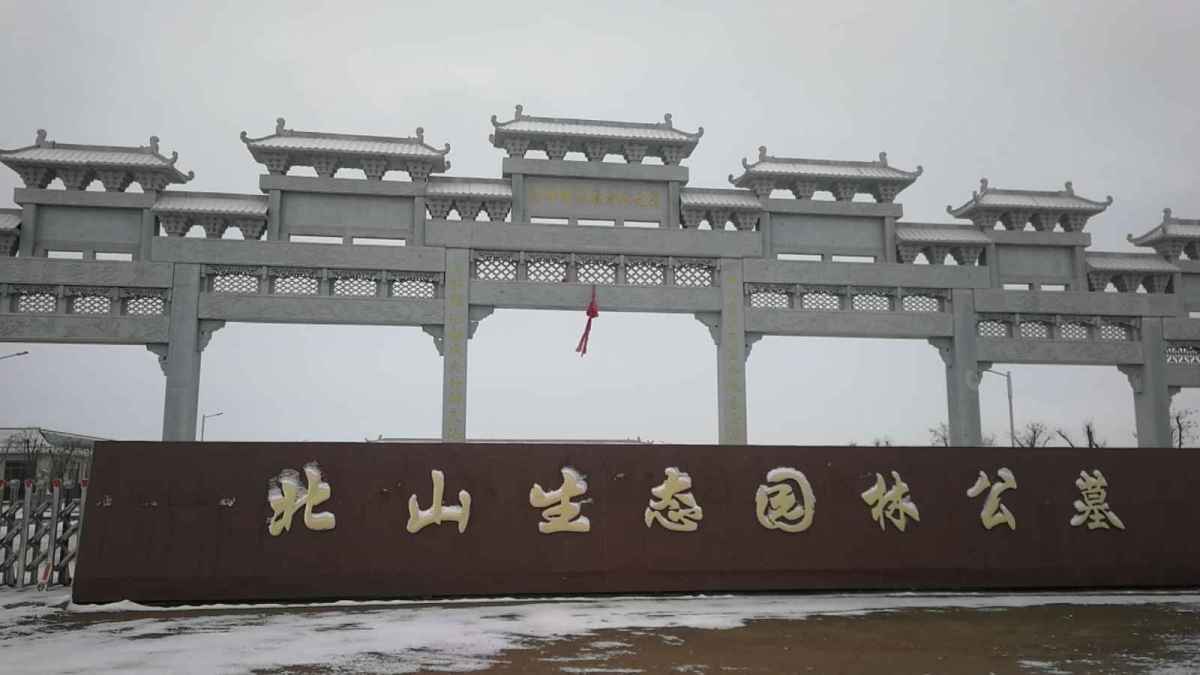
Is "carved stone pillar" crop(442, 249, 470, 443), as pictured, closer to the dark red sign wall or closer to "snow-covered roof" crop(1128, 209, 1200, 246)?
the dark red sign wall

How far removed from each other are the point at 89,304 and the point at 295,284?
10.7ft

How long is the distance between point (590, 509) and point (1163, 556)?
17.4 feet

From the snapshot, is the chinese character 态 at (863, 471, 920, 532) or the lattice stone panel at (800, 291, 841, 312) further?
the lattice stone panel at (800, 291, 841, 312)

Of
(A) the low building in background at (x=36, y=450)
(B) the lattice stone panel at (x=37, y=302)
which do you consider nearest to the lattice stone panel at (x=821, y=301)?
(B) the lattice stone panel at (x=37, y=302)

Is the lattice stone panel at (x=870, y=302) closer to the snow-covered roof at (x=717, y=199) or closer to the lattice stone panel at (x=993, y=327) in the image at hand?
the lattice stone panel at (x=993, y=327)

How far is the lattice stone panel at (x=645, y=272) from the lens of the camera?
16.2m

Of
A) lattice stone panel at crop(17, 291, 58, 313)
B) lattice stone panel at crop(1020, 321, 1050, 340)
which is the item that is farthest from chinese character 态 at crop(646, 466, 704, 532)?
lattice stone panel at crop(1020, 321, 1050, 340)

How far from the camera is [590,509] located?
7.96 metres

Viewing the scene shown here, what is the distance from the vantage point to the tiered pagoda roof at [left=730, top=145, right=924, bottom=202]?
17.0 meters

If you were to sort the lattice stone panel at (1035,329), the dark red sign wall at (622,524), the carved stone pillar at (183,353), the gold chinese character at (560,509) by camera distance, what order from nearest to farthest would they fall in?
the dark red sign wall at (622,524) < the gold chinese character at (560,509) < the carved stone pillar at (183,353) < the lattice stone panel at (1035,329)

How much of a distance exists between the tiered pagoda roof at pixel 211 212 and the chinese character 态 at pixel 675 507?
10227mm

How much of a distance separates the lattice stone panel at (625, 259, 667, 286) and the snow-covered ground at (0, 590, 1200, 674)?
8.91 metres

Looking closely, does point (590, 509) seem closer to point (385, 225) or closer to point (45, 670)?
point (45, 670)

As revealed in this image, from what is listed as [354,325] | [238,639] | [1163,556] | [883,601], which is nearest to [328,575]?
[238,639]
